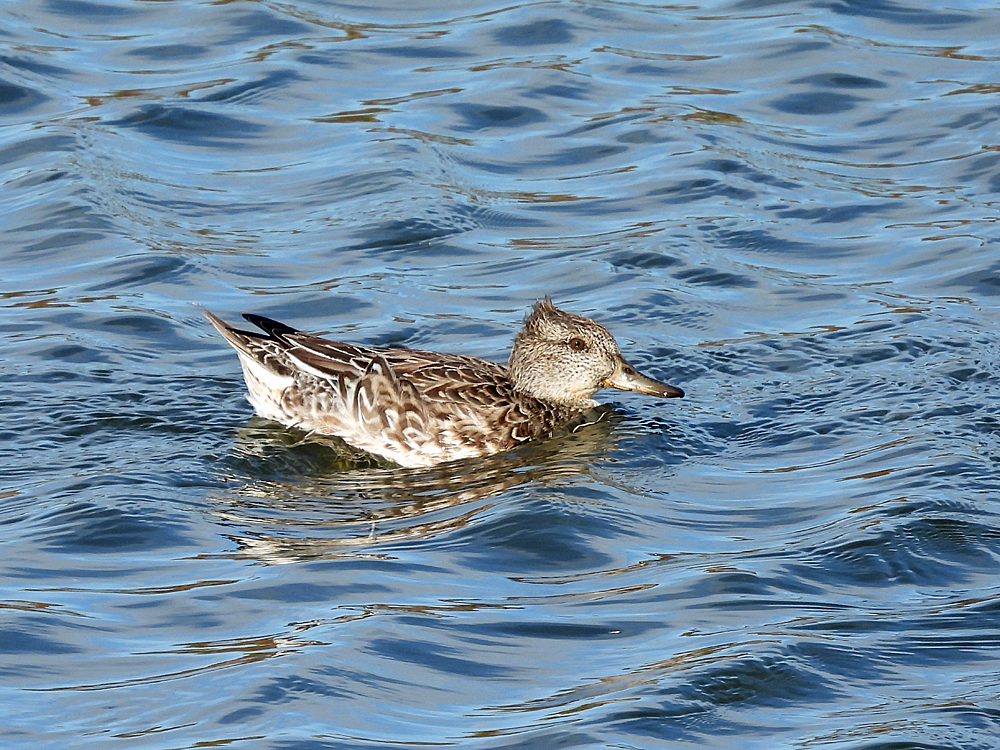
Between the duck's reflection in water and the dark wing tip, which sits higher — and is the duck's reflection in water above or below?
below

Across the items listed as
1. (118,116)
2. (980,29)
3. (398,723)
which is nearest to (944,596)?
(398,723)

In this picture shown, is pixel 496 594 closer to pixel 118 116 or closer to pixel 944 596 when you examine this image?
pixel 944 596

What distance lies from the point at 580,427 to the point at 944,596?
10.2 ft

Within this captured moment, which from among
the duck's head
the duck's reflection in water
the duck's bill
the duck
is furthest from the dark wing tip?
the duck's bill

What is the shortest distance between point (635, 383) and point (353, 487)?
1843 millimetres

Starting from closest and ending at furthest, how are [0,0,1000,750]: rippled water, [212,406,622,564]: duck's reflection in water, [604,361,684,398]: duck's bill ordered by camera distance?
[0,0,1000,750]: rippled water, [212,406,622,564]: duck's reflection in water, [604,361,684,398]: duck's bill

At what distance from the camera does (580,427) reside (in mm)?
9625

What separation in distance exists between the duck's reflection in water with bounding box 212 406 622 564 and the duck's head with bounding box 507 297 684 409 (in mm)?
262

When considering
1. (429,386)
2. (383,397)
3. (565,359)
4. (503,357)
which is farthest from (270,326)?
(503,357)

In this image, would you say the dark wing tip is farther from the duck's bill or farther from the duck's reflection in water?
the duck's bill

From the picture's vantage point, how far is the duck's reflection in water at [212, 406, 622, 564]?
7586mm

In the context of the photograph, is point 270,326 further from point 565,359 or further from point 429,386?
point 565,359

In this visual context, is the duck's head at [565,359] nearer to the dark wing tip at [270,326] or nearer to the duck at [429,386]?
the duck at [429,386]

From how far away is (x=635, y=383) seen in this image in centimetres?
947
